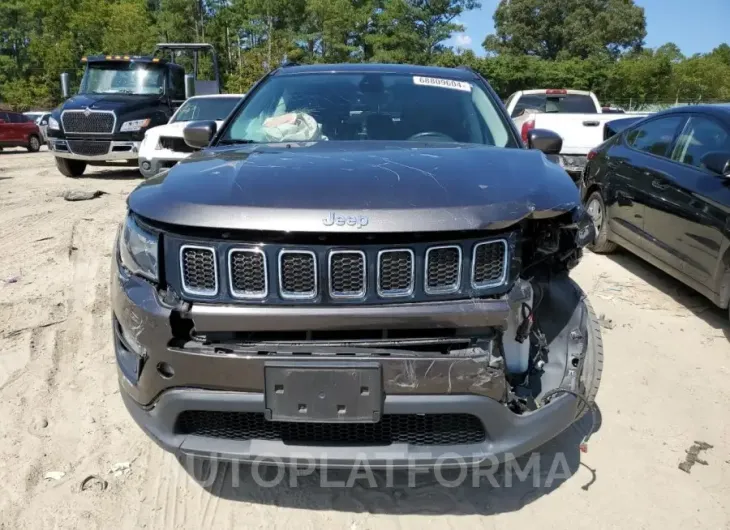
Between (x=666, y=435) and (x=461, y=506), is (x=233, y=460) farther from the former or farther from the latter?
(x=666, y=435)

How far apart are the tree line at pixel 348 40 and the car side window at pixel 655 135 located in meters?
34.4

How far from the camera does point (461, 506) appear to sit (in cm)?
254

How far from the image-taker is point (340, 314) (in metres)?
1.98

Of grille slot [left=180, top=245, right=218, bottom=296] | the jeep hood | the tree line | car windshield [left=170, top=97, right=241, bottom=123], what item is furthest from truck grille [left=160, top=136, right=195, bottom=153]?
the tree line

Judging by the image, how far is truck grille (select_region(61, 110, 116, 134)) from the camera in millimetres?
11680

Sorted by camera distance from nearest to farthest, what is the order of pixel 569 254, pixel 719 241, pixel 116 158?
pixel 569 254 < pixel 719 241 < pixel 116 158

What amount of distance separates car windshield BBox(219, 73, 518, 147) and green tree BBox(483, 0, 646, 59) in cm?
6062

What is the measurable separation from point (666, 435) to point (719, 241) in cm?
172

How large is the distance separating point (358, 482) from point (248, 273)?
120 cm

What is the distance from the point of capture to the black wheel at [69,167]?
40.5 ft

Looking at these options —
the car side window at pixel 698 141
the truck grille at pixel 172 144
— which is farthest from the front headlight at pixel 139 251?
the truck grille at pixel 172 144

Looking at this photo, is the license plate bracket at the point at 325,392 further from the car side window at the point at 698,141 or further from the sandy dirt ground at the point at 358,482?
the car side window at the point at 698,141

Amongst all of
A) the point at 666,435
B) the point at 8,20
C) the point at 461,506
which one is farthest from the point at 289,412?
the point at 8,20

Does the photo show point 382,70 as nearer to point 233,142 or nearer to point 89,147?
point 233,142
